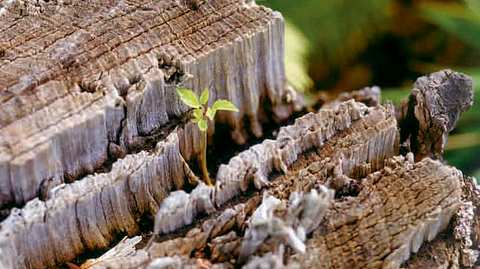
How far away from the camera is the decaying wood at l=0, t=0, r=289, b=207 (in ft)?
2.51

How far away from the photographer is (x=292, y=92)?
106 centimetres

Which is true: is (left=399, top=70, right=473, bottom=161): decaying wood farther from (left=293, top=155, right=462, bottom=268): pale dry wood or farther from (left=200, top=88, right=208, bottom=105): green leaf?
(left=200, top=88, right=208, bottom=105): green leaf

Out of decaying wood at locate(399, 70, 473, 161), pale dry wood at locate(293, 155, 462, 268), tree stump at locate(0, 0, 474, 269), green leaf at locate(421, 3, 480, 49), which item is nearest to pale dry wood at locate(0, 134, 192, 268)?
tree stump at locate(0, 0, 474, 269)

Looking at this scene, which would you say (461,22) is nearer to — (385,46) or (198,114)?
(385,46)

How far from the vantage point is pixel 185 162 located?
0.86 metres

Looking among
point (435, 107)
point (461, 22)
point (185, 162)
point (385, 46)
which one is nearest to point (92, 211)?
point (185, 162)

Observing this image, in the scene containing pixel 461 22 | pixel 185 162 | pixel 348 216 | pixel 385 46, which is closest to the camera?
pixel 348 216

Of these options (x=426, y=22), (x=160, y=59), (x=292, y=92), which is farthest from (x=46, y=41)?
(x=426, y=22)

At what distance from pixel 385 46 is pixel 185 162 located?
5.09ft

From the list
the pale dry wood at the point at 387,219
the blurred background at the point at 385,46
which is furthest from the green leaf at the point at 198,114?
the blurred background at the point at 385,46

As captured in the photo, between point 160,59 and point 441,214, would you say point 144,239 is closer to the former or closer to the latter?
point 160,59

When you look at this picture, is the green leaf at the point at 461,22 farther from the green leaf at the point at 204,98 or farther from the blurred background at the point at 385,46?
the green leaf at the point at 204,98

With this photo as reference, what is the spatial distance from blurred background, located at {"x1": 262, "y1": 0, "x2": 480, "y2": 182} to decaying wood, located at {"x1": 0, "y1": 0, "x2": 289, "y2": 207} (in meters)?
0.76

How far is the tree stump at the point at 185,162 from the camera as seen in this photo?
74cm
